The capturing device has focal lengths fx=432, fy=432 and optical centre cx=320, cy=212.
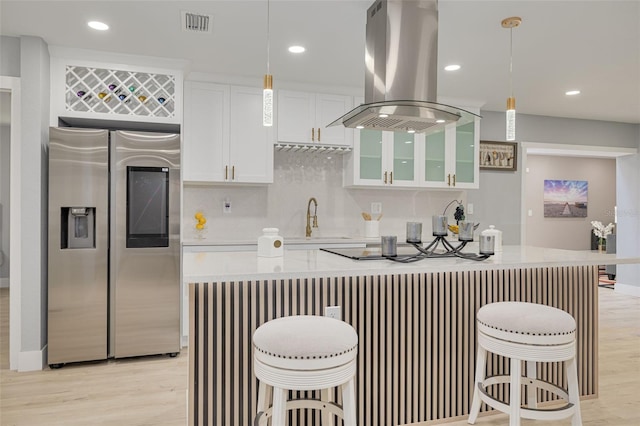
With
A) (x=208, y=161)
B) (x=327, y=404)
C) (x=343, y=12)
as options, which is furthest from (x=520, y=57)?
(x=327, y=404)

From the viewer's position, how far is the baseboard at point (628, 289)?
612cm

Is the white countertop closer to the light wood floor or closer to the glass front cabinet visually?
the glass front cabinet

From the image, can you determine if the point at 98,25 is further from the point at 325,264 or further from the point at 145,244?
the point at 325,264

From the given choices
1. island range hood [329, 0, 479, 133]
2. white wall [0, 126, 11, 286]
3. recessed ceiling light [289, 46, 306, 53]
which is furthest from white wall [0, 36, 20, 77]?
white wall [0, 126, 11, 286]

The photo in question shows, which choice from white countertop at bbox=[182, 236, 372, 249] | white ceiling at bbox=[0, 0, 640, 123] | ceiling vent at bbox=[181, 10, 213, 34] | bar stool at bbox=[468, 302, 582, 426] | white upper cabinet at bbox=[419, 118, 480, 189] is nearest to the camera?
bar stool at bbox=[468, 302, 582, 426]

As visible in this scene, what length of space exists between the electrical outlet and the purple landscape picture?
8.60 m

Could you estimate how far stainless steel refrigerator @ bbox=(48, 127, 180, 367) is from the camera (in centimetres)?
328

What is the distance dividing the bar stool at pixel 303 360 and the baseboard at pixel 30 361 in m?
Answer: 2.36

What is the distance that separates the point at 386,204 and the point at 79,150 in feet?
10.2

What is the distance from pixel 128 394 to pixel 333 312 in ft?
5.34

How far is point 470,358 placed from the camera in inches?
95.7

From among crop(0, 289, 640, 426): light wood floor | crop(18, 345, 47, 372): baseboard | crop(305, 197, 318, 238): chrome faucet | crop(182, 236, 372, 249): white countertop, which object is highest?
crop(305, 197, 318, 238): chrome faucet

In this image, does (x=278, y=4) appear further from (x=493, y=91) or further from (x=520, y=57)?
(x=493, y=91)

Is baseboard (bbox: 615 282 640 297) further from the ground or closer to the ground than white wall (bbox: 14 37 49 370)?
closer to the ground
